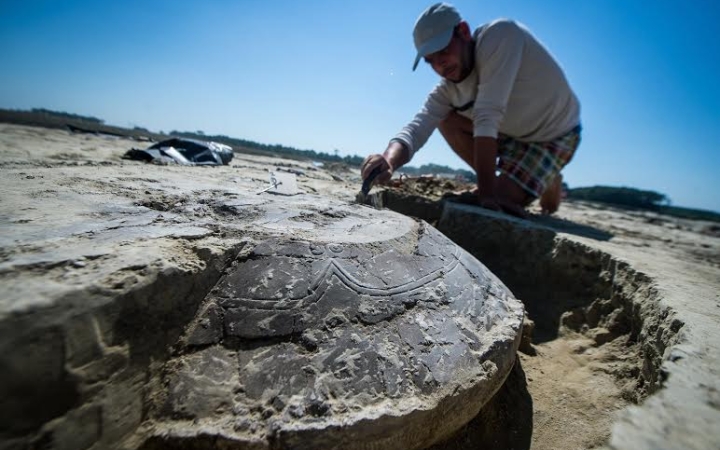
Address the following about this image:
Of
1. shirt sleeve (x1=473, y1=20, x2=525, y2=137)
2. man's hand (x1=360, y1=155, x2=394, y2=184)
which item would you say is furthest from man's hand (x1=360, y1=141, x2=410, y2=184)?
shirt sleeve (x1=473, y1=20, x2=525, y2=137)

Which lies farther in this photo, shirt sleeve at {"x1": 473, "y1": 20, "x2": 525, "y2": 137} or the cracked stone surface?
shirt sleeve at {"x1": 473, "y1": 20, "x2": 525, "y2": 137}

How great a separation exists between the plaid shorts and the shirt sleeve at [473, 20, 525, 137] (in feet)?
1.83

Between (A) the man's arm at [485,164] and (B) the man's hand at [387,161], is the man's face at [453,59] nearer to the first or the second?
(A) the man's arm at [485,164]

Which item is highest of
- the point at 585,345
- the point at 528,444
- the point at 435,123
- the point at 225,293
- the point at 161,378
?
the point at 435,123

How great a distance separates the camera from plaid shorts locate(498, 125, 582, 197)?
9.20 ft

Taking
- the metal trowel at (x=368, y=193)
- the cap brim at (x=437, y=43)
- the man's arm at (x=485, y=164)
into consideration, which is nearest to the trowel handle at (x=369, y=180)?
the metal trowel at (x=368, y=193)

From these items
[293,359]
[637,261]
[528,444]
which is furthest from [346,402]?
[637,261]

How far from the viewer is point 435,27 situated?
7.94ft

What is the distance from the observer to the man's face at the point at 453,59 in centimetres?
246

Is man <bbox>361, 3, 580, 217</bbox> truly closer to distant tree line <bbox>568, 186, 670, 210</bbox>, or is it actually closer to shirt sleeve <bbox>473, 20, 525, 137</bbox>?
shirt sleeve <bbox>473, 20, 525, 137</bbox>

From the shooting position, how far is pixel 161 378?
803mm

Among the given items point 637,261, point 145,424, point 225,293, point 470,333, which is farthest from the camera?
point 637,261

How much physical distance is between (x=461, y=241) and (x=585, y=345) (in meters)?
0.98

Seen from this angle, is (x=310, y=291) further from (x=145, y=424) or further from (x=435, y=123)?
(x=435, y=123)
